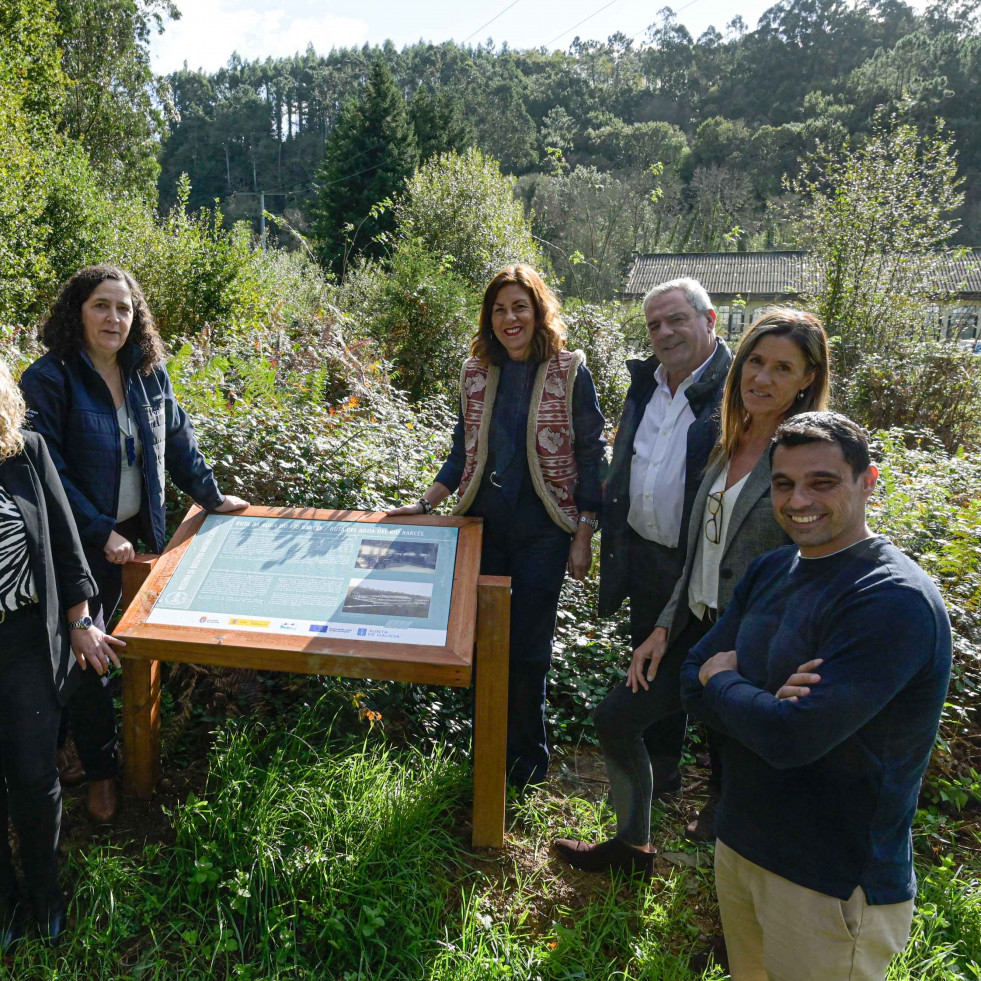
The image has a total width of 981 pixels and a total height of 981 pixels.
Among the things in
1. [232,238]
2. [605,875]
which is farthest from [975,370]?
[232,238]

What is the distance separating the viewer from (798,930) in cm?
156

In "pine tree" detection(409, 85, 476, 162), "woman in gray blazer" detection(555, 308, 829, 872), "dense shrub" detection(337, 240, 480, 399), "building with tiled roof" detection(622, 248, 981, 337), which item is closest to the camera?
"woman in gray blazer" detection(555, 308, 829, 872)

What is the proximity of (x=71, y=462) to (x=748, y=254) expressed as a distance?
1445 inches

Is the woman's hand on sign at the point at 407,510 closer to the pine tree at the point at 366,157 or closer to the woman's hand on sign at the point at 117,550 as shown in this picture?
the woman's hand on sign at the point at 117,550

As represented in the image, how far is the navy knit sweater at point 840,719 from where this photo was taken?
1390 millimetres

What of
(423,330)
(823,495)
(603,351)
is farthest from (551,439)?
(423,330)

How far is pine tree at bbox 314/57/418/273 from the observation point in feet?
101

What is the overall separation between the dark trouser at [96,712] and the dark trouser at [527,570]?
1.45 m

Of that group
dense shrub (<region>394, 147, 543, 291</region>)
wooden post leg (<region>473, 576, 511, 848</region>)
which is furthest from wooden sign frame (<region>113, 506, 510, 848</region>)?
dense shrub (<region>394, 147, 543, 291</region>)

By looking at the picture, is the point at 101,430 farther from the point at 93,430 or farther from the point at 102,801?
the point at 102,801

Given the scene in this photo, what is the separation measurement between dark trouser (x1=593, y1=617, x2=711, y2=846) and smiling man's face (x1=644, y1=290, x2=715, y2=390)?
943 millimetres

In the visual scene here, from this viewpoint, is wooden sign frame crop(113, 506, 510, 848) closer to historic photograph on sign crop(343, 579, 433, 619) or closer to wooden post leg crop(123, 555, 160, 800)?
wooden post leg crop(123, 555, 160, 800)

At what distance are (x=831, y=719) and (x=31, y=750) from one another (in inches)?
86.4

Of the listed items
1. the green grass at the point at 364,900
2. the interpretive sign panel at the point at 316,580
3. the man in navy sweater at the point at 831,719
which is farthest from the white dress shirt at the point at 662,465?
the green grass at the point at 364,900
